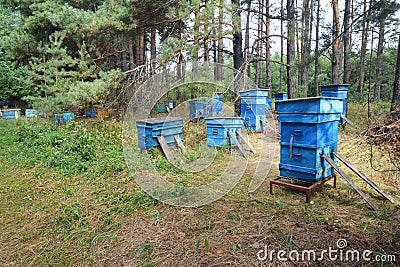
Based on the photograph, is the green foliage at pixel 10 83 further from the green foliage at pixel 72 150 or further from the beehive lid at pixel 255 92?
the beehive lid at pixel 255 92

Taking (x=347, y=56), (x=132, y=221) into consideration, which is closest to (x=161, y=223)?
(x=132, y=221)

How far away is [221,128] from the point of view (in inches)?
231

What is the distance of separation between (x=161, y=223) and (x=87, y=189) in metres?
1.70

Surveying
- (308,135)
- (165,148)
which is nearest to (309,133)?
(308,135)

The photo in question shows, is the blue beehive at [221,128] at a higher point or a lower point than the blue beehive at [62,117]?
lower

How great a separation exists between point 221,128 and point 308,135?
2.71 meters

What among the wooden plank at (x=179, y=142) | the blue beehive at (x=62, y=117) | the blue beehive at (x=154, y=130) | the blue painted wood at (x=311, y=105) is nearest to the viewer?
the blue painted wood at (x=311, y=105)

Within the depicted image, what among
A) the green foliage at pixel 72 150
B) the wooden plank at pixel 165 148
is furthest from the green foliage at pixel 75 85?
the wooden plank at pixel 165 148

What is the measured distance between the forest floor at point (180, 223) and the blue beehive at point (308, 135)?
0.39 m

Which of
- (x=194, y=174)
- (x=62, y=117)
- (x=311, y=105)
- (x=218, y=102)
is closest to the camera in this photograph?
(x=311, y=105)

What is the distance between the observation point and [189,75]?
538cm

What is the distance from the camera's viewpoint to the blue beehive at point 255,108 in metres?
7.31
